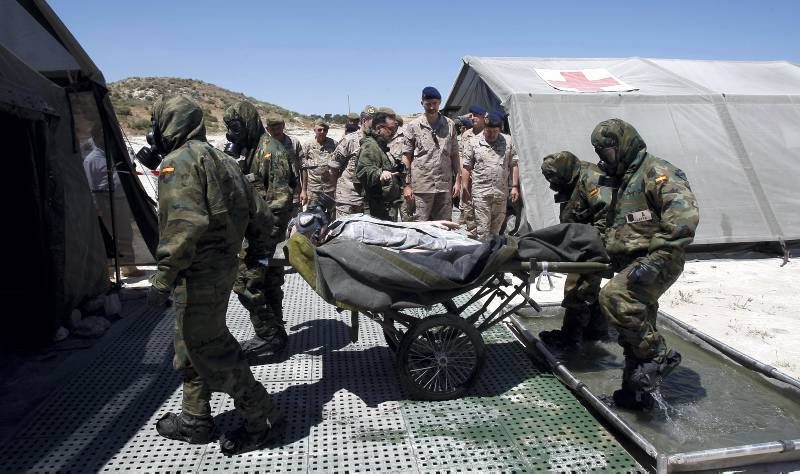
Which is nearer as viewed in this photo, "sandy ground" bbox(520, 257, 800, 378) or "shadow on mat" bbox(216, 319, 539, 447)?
"shadow on mat" bbox(216, 319, 539, 447)

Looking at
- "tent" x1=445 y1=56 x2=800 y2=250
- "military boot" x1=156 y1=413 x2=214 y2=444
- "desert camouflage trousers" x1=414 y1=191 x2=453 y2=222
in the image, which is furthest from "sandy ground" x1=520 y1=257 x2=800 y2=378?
"military boot" x1=156 y1=413 x2=214 y2=444

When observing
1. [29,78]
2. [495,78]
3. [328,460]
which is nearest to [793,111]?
[495,78]

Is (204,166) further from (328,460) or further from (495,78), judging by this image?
(495,78)

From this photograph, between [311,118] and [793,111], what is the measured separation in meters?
51.3

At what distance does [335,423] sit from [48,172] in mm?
3491

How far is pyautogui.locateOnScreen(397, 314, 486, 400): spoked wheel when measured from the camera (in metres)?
4.05

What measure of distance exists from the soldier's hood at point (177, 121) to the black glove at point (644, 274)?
279cm

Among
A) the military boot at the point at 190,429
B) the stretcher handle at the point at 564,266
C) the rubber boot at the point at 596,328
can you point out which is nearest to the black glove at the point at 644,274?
the stretcher handle at the point at 564,266

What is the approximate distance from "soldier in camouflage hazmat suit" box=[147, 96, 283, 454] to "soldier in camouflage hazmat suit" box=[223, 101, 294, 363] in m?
1.14

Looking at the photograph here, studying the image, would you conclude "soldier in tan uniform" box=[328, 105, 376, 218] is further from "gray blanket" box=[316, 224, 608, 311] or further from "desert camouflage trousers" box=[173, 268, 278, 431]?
"desert camouflage trousers" box=[173, 268, 278, 431]

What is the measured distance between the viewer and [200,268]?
3.42 metres

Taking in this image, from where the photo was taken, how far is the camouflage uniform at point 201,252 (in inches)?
126

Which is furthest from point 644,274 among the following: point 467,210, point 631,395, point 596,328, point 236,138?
point 467,210

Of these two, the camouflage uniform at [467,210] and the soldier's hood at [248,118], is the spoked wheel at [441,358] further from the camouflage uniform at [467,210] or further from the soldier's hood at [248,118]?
the camouflage uniform at [467,210]
